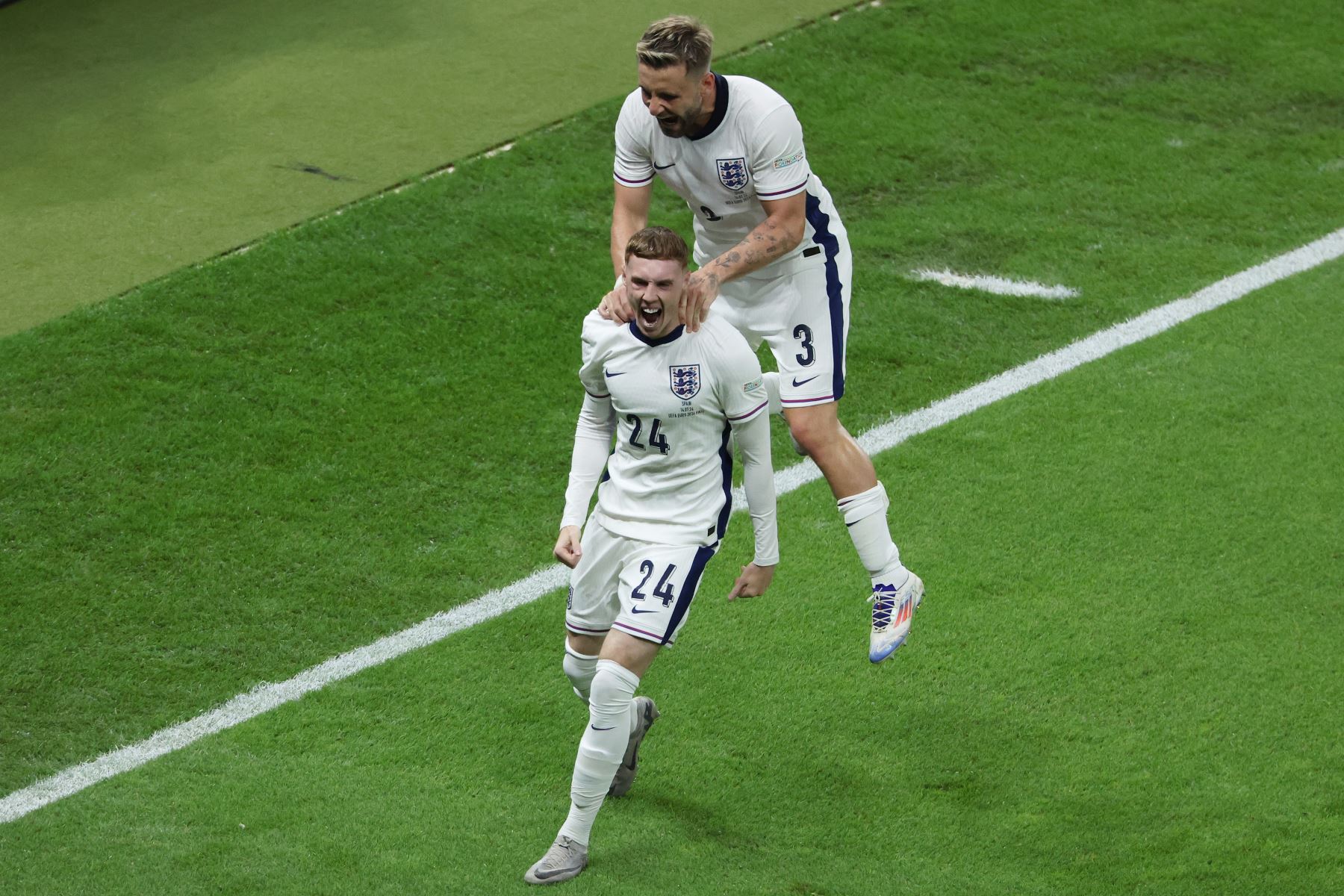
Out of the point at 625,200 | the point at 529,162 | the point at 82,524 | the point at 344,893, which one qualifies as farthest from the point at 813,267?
the point at 529,162

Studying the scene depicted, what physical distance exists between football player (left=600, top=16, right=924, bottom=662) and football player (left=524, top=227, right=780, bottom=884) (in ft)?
1.28

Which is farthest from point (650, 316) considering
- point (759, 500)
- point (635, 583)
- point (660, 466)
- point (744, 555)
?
point (744, 555)

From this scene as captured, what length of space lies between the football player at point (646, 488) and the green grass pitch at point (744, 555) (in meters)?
0.52

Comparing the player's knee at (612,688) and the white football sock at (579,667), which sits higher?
the player's knee at (612,688)

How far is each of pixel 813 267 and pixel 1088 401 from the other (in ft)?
8.87

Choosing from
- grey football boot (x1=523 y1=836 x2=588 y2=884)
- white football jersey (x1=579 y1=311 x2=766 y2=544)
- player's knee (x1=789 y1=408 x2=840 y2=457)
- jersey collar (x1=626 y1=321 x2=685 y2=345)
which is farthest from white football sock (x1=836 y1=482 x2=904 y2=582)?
grey football boot (x1=523 y1=836 x2=588 y2=884)

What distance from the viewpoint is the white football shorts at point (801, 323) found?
563 cm

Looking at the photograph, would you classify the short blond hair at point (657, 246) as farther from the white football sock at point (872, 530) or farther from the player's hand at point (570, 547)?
the white football sock at point (872, 530)

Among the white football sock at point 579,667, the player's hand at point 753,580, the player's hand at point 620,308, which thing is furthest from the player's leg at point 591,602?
the player's hand at point 620,308

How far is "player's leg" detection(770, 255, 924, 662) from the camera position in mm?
5613

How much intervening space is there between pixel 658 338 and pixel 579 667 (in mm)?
1141

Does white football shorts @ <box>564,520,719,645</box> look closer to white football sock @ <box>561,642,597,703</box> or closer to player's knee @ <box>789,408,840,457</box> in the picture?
white football sock @ <box>561,642,597,703</box>

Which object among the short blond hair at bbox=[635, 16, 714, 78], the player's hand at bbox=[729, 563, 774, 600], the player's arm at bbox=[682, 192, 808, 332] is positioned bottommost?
the player's hand at bbox=[729, 563, 774, 600]

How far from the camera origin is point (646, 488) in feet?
16.2
